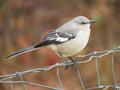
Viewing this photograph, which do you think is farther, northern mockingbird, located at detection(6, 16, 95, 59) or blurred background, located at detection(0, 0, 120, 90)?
blurred background, located at detection(0, 0, 120, 90)

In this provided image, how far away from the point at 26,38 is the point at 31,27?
1.06 ft

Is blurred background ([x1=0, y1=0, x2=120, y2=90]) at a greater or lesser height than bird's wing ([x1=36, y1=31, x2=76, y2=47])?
lesser

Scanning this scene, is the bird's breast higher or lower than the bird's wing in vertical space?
lower

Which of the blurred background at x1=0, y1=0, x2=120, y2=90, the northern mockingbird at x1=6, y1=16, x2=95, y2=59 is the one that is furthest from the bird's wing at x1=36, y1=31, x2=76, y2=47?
the blurred background at x1=0, y1=0, x2=120, y2=90

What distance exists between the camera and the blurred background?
8180mm

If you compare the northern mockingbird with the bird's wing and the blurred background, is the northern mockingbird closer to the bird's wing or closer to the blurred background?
the bird's wing

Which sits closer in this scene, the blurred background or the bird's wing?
the bird's wing

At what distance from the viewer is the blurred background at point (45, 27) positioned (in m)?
8.18

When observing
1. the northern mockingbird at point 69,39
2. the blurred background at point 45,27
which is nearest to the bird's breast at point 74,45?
the northern mockingbird at point 69,39

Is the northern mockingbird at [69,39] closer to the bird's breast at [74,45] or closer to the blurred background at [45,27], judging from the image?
the bird's breast at [74,45]

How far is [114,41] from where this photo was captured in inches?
330

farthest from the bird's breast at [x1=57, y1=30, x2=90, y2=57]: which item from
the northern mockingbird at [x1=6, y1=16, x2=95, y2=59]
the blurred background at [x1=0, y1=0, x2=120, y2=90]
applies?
the blurred background at [x1=0, y1=0, x2=120, y2=90]

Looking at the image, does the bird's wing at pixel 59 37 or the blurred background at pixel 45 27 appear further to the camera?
the blurred background at pixel 45 27

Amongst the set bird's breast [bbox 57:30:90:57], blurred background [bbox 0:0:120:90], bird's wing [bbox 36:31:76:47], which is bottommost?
blurred background [bbox 0:0:120:90]
